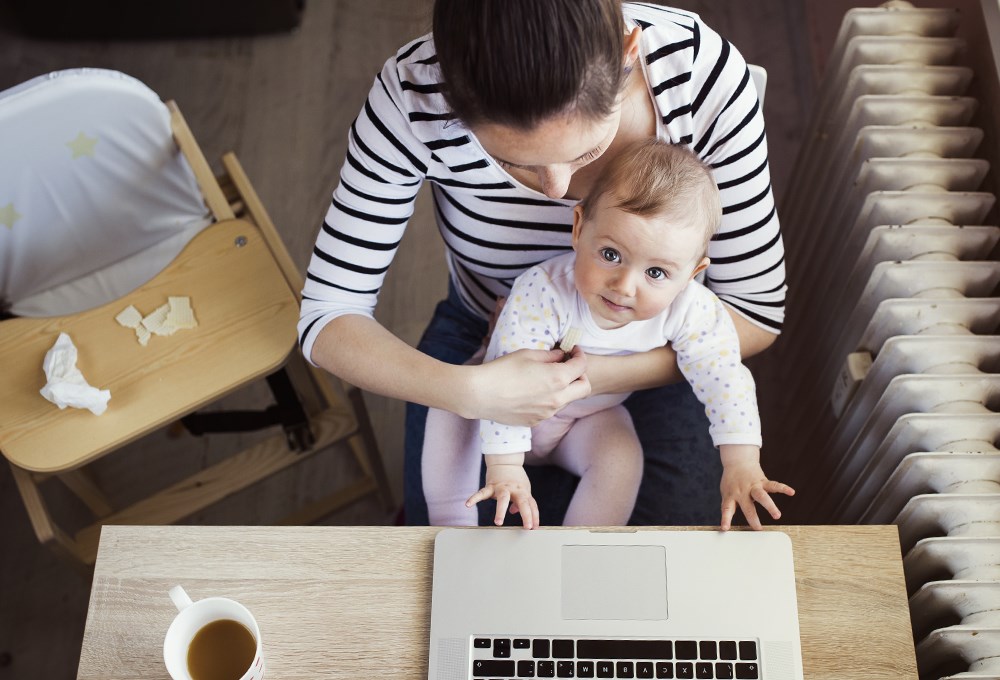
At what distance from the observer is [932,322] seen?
3.73ft

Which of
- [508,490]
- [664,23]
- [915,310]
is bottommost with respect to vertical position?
[508,490]

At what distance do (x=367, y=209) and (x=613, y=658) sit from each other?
0.61 meters

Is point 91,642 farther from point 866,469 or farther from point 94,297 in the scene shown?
point 866,469

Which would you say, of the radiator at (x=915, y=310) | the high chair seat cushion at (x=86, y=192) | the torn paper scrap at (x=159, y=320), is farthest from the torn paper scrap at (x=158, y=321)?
the radiator at (x=915, y=310)

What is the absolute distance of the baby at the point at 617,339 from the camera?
39.7 inches

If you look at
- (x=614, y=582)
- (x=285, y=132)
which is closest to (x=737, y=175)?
(x=614, y=582)

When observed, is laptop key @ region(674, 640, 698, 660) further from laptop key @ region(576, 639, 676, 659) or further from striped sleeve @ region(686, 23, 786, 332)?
striped sleeve @ region(686, 23, 786, 332)

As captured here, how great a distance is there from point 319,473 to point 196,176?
2.53ft

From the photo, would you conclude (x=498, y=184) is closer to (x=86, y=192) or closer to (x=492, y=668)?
(x=492, y=668)

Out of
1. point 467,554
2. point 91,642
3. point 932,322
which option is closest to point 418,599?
point 467,554

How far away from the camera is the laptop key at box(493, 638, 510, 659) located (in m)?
0.92

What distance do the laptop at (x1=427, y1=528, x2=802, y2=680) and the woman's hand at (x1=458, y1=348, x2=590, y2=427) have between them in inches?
7.0

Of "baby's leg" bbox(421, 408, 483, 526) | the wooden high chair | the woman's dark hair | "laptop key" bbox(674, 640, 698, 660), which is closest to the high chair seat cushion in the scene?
the wooden high chair

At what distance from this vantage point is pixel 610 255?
1.04 m
